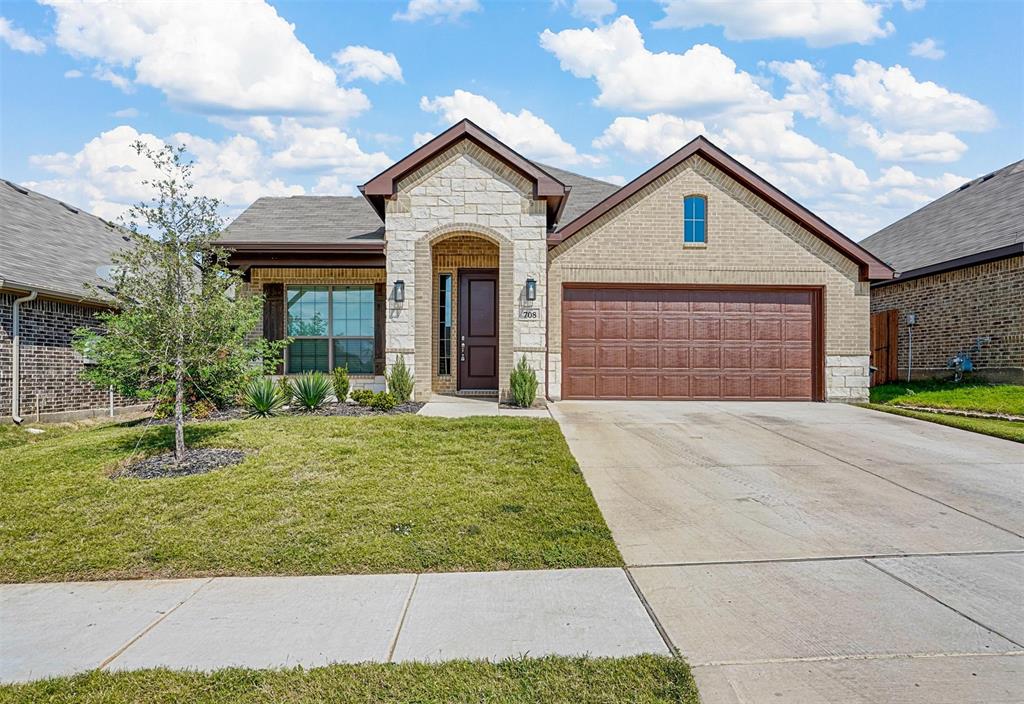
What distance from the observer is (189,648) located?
12.5ft

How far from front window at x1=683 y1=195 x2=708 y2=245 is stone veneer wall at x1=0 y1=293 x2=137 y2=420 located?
1144 cm

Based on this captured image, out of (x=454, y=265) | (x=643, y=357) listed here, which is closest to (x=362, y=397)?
(x=454, y=265)

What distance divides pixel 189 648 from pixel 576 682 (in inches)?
88.3

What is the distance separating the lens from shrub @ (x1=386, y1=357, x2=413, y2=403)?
40.1 ft

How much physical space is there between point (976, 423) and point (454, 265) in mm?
9971

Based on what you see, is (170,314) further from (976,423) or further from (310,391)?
(976,423)

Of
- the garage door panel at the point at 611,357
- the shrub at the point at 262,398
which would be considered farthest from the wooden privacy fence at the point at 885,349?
the shrub at the point at 262,398

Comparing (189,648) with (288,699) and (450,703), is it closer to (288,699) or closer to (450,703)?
(288,699)

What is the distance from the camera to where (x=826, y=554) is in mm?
5234

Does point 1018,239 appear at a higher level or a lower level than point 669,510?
higher

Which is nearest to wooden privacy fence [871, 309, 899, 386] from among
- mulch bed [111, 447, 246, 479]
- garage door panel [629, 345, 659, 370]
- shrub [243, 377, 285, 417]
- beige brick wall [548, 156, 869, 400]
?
beige brick wall [548, 156, 869, 400]

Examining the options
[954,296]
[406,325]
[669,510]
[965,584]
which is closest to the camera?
[965,584]

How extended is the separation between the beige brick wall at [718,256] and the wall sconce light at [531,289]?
1011 mm

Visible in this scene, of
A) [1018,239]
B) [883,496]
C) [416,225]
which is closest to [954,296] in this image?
[1018,239]
